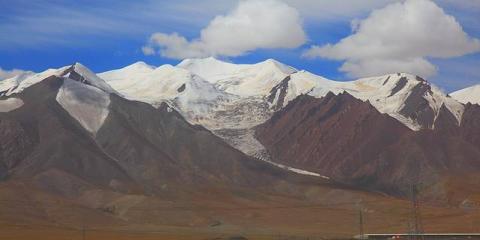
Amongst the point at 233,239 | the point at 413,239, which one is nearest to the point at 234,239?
the point at 233,239

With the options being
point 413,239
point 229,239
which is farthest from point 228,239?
point 413,239

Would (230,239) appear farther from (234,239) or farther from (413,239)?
(413,239)

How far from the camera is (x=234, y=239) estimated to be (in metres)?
200

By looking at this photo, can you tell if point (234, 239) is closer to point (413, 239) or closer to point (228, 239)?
point (228, 239)

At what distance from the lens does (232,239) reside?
655ft

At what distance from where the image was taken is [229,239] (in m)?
199

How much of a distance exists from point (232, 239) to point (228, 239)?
0.90 metres

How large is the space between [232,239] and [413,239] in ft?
132

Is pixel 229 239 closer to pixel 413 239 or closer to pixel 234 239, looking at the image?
pixel 234 239

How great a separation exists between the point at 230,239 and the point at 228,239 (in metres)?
0.52

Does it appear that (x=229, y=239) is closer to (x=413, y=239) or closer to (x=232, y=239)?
(x=232, y=239)

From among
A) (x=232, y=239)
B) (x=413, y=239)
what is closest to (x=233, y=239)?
(x=232, y=239)

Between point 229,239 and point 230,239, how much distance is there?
0.22 meters

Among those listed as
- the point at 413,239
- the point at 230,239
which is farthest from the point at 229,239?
the point at 413,239
